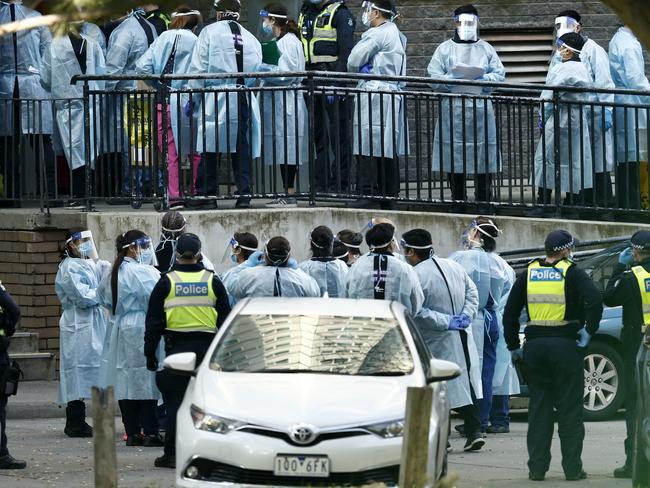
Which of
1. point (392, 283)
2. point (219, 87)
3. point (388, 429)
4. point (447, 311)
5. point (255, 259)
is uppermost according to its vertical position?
A: point (219, 87)

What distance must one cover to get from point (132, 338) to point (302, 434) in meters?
4.55

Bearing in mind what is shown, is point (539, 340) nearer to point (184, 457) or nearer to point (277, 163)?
point (184, 457)

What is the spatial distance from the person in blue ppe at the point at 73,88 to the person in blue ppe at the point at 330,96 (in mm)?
2204

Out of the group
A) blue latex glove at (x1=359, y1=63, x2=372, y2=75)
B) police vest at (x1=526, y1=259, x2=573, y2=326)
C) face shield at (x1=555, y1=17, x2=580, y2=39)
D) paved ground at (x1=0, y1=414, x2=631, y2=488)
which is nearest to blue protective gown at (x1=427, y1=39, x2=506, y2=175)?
blue latex glove at (x1=359, y1=63, x2=372, y2=75)

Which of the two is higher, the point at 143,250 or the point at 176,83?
the point at 176,83

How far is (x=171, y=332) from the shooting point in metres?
12.0

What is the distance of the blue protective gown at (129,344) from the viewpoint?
13352 millimetres

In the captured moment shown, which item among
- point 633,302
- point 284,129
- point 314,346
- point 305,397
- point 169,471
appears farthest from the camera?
point 284,129

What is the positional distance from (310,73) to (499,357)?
3.45 m

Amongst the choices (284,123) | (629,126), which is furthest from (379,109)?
(629,126)

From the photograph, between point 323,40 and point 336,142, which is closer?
point 336,142

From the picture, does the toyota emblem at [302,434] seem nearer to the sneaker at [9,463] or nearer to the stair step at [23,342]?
the sneaker at [9,463]

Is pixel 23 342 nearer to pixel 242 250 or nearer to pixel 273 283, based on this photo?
pixel 242 250

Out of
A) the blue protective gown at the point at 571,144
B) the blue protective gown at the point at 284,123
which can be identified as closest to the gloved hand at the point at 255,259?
the blue protective gown at the point at 284,123
